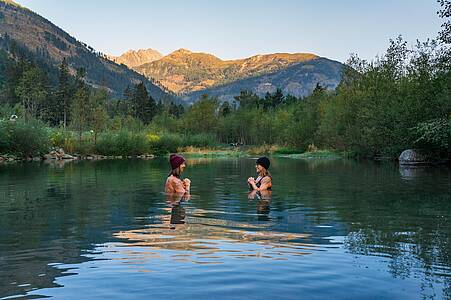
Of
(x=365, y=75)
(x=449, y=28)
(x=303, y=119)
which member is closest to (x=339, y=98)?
(x=365, y=75)

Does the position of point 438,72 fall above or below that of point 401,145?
above

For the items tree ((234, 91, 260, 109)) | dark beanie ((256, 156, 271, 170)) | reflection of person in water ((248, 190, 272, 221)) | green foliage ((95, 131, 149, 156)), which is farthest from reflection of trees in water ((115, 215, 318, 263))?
tree ((234, 91, 260, 109))

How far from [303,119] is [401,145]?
36486 mm

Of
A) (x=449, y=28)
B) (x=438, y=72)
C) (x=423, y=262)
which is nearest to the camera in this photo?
(x=423, y=262)

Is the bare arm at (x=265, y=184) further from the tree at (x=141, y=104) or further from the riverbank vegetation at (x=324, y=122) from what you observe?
the tree at (x=141, y=104)

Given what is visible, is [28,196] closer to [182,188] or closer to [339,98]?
[182,188]

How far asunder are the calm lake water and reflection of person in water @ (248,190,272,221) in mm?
70

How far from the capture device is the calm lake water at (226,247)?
6.53 meters

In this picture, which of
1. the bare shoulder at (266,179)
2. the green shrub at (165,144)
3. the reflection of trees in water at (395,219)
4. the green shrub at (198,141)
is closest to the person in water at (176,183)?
the bare shoulder at (266,179)

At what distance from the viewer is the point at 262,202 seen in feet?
54.3

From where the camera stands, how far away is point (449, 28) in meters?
34.7

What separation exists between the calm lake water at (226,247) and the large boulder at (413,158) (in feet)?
92.2

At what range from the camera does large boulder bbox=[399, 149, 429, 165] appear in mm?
44531

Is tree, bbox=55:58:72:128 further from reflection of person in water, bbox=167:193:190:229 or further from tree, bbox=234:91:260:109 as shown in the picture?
reflection of person in water, bbox=167:193:190:229
